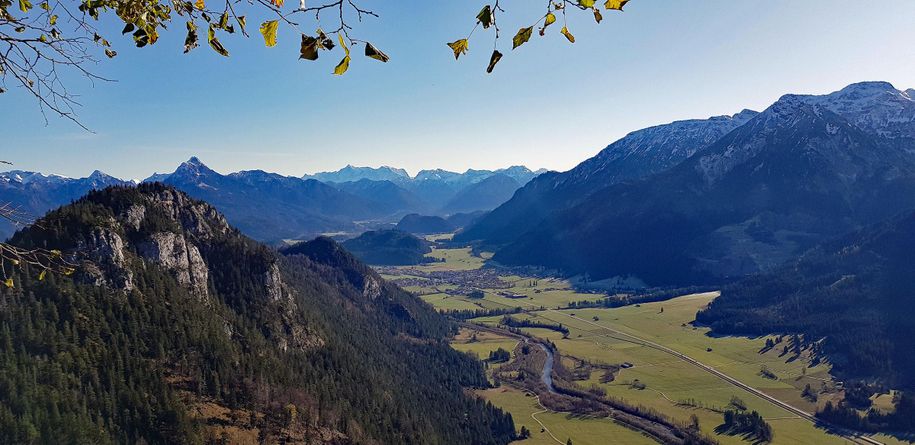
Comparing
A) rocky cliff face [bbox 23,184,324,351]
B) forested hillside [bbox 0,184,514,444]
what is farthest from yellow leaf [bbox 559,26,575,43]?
rocky cliff face [bbox 23,184,324,351]

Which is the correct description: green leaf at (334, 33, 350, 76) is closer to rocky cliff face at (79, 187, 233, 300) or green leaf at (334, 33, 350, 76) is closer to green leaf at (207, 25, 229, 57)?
green leaf at (207, 25, 229, 57)

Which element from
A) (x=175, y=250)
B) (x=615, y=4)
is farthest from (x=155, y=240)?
(x=615, y=4)

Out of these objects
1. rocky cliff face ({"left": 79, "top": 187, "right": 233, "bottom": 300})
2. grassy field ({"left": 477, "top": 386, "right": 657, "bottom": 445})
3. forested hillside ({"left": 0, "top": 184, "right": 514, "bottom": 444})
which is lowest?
grassy field ({"left": 477, "top": 386, "right": 657, "bottom": 445})

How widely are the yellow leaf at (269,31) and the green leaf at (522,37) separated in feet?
12.8

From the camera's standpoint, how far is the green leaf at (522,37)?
884 cm

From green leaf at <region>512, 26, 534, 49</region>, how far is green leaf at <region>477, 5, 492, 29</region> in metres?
0.56

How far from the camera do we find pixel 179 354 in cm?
10838

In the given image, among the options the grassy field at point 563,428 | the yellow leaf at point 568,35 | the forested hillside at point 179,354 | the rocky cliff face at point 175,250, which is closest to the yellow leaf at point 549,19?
the yellow leaf at point 568,35

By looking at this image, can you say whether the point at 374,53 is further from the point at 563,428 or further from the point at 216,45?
the point at 563,428

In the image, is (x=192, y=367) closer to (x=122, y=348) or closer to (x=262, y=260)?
(x=122, y=348)

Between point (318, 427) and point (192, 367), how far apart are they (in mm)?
29282

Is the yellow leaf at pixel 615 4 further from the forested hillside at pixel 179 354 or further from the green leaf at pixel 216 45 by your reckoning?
the forested hillside at pixel 179 354

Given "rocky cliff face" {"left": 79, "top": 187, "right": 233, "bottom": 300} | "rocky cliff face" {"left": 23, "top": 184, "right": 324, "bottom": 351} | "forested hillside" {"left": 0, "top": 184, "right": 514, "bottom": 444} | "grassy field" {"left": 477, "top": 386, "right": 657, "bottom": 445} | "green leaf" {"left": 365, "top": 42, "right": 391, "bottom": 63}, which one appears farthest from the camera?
"grassy field" {"left": 477, "top": 386, "right": 657, "bottom": 445}

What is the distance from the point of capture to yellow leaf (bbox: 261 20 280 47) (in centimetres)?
810
